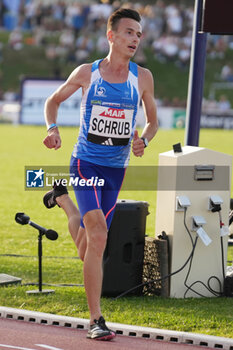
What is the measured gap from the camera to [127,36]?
617 centimetres

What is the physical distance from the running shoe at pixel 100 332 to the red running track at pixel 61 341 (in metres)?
0.04

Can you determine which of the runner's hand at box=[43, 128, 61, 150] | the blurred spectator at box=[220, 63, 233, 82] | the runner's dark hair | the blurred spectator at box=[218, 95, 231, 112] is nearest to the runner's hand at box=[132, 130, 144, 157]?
the runner's hand at box=[43, 128, 61, 150]

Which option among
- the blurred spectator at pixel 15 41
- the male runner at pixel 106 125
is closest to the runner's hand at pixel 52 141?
the male runner at pixel 106 125

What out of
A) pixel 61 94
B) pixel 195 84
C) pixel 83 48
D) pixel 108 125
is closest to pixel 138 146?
pixel 108 125

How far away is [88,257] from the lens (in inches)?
235

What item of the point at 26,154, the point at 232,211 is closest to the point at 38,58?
the point at 26,154

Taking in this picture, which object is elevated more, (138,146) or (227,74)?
(227,74)

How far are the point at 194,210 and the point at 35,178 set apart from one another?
4.67 ft

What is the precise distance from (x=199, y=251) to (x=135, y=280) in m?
0.62

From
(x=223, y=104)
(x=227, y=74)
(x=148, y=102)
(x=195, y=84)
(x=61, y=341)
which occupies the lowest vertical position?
(x=61, y=341)

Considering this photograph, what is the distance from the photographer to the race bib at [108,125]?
6176 millimetres

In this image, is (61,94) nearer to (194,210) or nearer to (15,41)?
(194,210)

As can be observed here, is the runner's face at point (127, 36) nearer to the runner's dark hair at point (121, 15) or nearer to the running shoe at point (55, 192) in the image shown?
the runner's dark hair at point (121, 15)

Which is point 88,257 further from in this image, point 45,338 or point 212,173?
point 212,173
